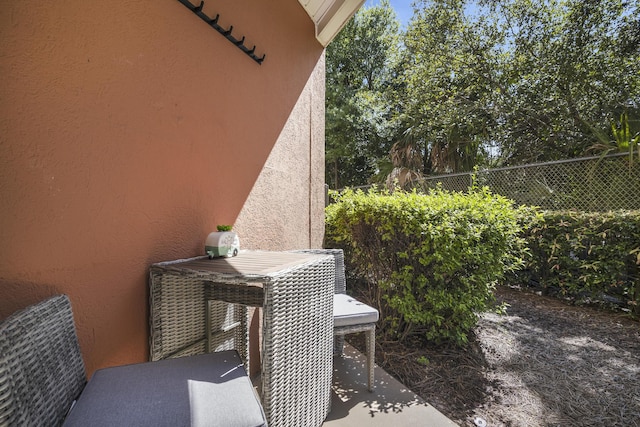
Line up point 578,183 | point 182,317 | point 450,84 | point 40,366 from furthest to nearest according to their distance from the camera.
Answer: point 450,84 → point 578,183 → point 182,317 → point 40,366

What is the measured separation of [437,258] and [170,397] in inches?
77.1

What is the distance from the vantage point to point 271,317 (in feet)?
4.12

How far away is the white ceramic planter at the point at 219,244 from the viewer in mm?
1668

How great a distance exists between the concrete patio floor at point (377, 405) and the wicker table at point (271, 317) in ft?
0.67

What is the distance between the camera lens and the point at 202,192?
5.94 feet

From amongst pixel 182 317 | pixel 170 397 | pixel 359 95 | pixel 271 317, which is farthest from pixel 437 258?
pixel 359 95

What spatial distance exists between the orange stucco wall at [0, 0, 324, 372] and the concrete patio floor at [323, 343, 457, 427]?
3.72 ft

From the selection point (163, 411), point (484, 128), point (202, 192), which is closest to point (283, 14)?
point (202, 192)

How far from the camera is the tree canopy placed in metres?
6.03

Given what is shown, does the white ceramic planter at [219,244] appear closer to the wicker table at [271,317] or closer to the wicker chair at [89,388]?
the wicker table at [271,317]

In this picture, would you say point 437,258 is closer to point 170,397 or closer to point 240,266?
point 240,266

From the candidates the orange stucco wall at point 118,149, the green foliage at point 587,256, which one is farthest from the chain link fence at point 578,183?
the orange stucco wall at point 118,149

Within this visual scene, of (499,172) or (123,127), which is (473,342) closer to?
(123,127)

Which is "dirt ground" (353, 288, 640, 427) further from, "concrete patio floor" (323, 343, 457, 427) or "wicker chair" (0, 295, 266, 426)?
"wicker chair" (0, 295, 266, 426)
